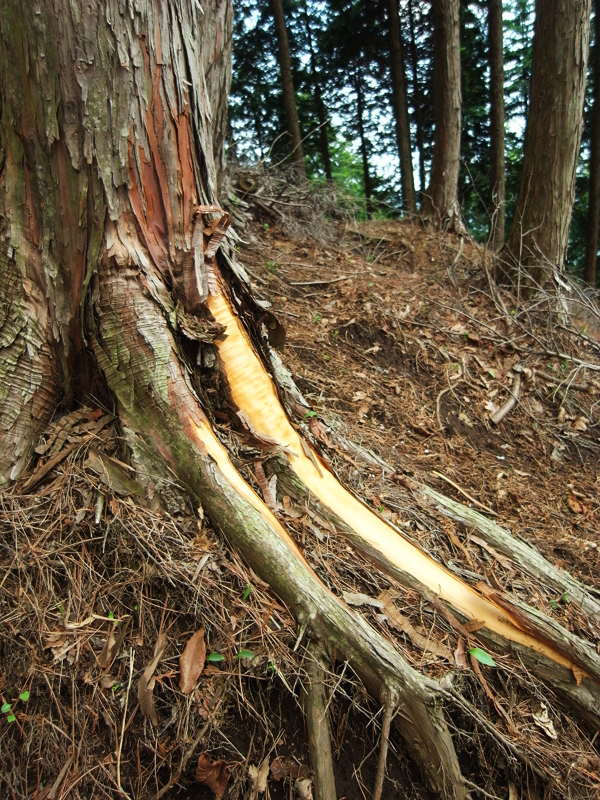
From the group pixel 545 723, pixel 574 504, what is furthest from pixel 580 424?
pixel 545 723

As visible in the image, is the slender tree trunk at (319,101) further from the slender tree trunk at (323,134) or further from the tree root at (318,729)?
the tree root at (318,729)

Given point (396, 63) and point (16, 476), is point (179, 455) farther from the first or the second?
point (396, 63)

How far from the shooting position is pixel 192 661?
2.03 meters

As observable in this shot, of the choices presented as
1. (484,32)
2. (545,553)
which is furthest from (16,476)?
(484,32)

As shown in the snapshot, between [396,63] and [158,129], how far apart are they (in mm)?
13169

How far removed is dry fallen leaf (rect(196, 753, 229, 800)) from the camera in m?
1.91

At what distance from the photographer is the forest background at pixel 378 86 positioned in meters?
14.5

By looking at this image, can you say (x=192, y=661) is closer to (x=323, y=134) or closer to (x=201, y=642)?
(x=201, y=642)

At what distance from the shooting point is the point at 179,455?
93.9 inches

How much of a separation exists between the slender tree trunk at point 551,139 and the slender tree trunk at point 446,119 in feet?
7.04

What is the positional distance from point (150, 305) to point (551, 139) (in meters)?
5.06

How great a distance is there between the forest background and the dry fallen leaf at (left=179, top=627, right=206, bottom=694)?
1292 centimetres

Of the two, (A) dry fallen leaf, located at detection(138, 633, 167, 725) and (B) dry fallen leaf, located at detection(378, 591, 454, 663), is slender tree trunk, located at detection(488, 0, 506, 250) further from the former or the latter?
(A) dry fallen leaf, located at detection(138, 633, 167, 725)

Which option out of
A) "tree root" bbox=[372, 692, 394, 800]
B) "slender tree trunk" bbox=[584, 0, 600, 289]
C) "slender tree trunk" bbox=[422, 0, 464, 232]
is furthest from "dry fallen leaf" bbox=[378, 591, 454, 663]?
"slender tree trunk" bbox=[584, 0, 600, 289]
